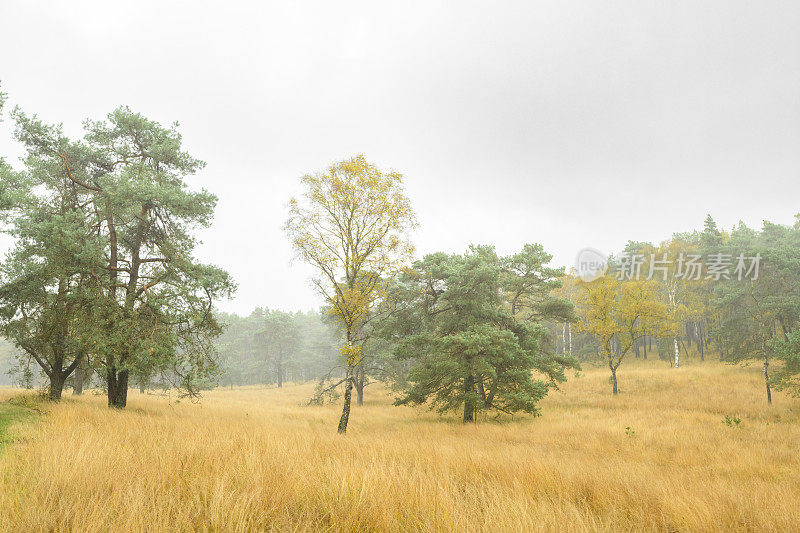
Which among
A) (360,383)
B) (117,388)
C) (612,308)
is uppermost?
(612,308)

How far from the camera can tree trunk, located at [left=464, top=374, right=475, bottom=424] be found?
14.8 metres

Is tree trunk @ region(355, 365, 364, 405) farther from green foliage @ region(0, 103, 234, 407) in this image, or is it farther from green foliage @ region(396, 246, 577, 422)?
green foliage @ region(0, 103, 234, 407)

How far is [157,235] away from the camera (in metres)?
13.4

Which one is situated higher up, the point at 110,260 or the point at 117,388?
the point at 110,260

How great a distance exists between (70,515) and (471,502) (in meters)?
3.70

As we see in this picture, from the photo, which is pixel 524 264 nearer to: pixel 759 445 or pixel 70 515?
pixel 759 445

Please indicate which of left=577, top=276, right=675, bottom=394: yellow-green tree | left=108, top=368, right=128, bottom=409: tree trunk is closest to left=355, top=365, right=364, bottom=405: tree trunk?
left=108, top=368, right=128, bottom=409: tree trunk

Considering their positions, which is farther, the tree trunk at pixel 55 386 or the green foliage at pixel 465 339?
the green foliage at pixel 465 339

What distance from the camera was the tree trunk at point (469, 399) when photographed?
582 inches

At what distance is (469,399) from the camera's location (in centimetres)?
1474

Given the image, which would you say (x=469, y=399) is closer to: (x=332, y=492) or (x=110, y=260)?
(x=332, y=492)
